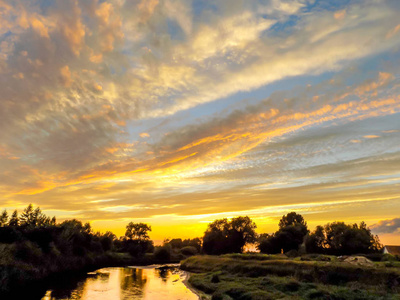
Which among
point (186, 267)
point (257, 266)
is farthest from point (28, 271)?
point (186, 267)

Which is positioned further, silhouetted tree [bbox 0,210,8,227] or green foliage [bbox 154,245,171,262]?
green foliage [bbox 154,245,171,262]

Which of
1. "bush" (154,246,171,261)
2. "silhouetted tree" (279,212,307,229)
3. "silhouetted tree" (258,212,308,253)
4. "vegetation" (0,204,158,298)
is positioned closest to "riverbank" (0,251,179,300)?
"vegetation" (0,204,158,298)

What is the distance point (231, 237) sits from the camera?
151 metres

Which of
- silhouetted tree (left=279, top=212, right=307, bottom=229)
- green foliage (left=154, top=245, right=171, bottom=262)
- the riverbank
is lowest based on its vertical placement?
green foliage (left=154, top=245, right=171, bottom=262)

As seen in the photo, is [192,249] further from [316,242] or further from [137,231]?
[316,242]

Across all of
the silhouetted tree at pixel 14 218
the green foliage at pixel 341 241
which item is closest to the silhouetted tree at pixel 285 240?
the green foliage at pixel 341 241

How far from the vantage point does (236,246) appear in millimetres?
149875

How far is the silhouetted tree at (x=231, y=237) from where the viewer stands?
493 feet

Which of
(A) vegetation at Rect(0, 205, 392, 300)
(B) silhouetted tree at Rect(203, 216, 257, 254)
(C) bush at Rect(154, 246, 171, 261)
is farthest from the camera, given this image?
(C) bush at Rect(154, 246, 171, 261)

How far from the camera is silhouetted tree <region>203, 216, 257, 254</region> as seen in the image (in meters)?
150

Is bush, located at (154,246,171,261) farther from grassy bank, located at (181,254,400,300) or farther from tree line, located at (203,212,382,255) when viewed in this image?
grassy bank, located at (181,254,400,300)

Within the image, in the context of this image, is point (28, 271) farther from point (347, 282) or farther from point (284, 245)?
point (284, 245)

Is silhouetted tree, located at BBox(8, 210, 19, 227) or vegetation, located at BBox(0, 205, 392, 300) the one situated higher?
silhouetted tree, located at BBox(8, 210, 19, 227)

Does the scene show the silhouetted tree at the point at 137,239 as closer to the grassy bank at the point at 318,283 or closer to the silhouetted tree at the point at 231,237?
the silhouetted tree at the point at 231,237
